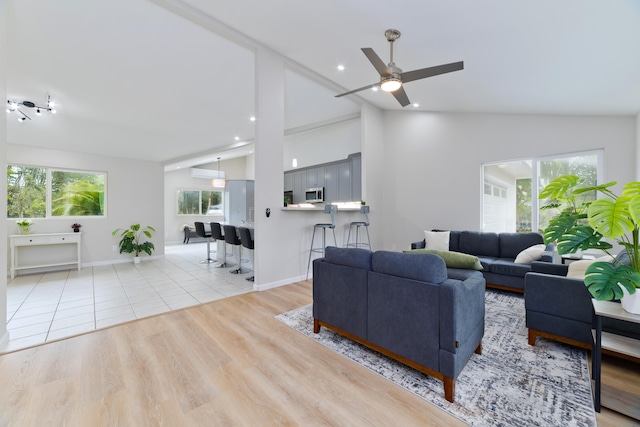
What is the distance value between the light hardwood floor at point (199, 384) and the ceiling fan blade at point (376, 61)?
278cm

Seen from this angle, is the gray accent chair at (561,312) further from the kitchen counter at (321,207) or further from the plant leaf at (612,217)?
the kitchen counter at (321,207)

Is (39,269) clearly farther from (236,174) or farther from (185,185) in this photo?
(236,174)

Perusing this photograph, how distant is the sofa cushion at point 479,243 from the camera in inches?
167

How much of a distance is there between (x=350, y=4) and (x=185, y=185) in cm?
918

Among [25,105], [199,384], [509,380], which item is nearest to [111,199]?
[25,105]

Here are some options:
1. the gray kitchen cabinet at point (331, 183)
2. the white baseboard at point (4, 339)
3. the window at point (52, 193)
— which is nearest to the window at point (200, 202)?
the window at point (52, 193)

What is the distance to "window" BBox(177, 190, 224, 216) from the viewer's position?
32.3 ft

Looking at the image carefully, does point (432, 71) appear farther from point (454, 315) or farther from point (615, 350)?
point (615, 350)

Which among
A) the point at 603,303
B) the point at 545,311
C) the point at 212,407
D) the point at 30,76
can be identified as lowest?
the point at 212,407

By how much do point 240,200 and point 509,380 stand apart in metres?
7.89

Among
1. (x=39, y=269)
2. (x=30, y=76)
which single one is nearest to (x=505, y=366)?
(x=30, y=76)

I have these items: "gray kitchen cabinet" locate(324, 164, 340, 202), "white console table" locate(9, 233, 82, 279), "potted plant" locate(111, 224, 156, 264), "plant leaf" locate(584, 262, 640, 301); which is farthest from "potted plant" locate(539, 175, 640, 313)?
"white console table" locate(9, 233, 82, 279)

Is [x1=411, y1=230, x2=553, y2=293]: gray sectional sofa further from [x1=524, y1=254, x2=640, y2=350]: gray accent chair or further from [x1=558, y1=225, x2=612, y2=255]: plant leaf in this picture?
[x1=558, y1=225, x2=612, y2=255]: plant leaf

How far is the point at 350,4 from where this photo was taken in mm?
2613
